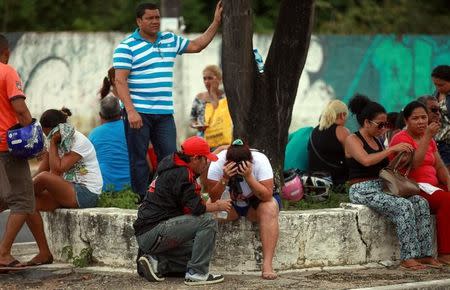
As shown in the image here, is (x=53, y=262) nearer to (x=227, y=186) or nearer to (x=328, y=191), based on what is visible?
(x=227, y=186)

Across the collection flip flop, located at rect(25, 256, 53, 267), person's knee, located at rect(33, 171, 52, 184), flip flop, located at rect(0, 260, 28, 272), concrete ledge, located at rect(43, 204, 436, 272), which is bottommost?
flip flop, located at rect(25, 256, 53, 267)

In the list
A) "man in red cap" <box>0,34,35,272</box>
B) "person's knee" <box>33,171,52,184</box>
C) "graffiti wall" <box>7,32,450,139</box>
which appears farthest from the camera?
"graffiti wall" <box>7,32,450,139</box>

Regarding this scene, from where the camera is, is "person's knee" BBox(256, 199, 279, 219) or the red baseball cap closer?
the red baseball cap

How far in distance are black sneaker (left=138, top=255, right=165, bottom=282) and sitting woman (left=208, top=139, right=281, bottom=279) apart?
26.7 inches

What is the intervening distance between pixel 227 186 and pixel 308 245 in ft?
2.75

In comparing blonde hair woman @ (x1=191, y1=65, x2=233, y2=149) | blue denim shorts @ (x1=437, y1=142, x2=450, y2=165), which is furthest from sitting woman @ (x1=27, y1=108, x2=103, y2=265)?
blue denim shorts @ (x1=437, y1=142, x2=450, y2=165)

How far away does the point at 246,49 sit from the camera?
32.7ft

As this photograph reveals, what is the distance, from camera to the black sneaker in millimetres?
8875

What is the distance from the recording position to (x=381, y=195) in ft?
31.9

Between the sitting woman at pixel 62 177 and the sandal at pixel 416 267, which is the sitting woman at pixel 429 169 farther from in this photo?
the sitting woman at pixel 62 177

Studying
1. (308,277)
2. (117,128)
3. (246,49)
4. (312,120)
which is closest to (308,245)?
(308,277)

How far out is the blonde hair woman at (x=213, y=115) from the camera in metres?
12.9

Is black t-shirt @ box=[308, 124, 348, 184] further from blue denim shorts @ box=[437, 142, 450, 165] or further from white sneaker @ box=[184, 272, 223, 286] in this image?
white sneaker @ box=[184, 272, 223, 286]

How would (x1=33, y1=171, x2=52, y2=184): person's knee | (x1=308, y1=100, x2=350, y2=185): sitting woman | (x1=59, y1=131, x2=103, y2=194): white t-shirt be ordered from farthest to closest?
(x1=308, y1=100, x2=350, y2=185): sitting woman
(x1=59, y1=131, x2=103, y2=194): white t-shirt
(x1=33, y1=171, x2=52, y2=184): person's knee
